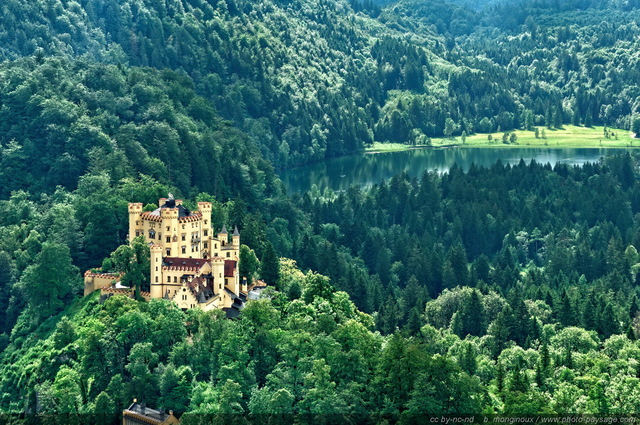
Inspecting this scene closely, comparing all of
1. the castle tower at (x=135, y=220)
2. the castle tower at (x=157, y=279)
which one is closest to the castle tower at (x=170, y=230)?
the castle tower at (x=157, y=279)

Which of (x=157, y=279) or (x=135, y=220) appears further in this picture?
(x=135, y=220)

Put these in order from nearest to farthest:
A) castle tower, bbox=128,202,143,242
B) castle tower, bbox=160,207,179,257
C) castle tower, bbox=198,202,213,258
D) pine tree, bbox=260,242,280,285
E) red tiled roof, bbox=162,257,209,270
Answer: red tiled roof, bbox=162,257,209,270
castle tower, bbox=160,207,179,257
castle tower, bbox=128,202,143,242
castle tower, bbox=198,202,213,258
pine tree, bbox=260,242,280,285

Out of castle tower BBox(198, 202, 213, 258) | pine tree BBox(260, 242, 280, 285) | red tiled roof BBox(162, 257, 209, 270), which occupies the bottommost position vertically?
pine tree BBox(260, 242, 280, 285)

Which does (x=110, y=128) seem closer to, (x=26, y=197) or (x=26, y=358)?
(x=26, y=197)

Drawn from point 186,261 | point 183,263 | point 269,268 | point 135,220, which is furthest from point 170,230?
point 269,268

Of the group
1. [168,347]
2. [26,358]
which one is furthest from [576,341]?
[26,358]

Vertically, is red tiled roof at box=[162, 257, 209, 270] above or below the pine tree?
above

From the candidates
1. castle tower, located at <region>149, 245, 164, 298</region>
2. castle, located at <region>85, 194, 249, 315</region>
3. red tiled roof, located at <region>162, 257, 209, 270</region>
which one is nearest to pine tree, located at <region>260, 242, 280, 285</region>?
castle, located at <region>85, 194, 249, 315</region>

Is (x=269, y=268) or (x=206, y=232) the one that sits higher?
(x=206, y=232)

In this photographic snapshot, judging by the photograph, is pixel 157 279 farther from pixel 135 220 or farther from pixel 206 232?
pixel 206 232

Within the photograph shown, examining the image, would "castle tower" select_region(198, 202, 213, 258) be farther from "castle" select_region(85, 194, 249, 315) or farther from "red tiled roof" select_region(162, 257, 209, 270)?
"red tiled roof" select_region(162, 257, 209, 270)
